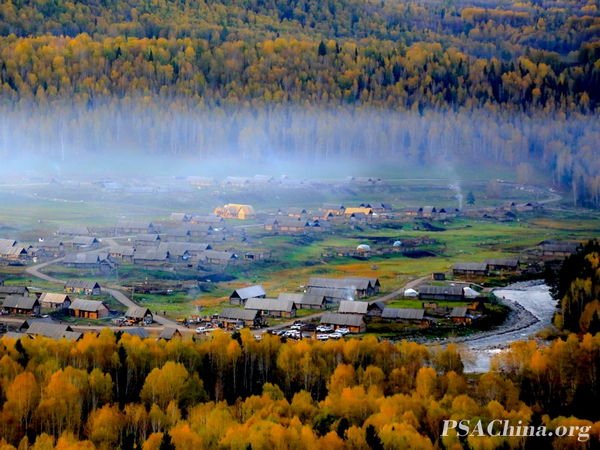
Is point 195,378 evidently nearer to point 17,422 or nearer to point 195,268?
point 17,422

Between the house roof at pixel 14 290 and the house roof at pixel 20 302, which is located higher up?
the house roof at pixel 20 302

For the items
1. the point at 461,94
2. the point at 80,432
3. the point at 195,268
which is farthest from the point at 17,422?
the point at 461,94

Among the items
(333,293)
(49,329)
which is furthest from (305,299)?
(49,329)

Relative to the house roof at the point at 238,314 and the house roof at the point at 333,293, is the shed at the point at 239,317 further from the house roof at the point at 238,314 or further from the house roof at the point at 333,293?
the house roof at the point at 333,293

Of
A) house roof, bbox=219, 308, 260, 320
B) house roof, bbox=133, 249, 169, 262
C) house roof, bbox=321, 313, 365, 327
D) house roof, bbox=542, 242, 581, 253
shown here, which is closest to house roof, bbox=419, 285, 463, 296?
house roof, bbox=321, 313, 365, 327

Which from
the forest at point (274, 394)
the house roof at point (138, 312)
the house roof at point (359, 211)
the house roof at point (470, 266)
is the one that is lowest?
the house roof at point (359, 211)

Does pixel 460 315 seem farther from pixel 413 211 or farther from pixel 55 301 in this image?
pixel 413 211

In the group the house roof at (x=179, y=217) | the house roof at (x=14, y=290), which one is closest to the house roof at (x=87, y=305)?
the house roof at (x=14, y=290)
